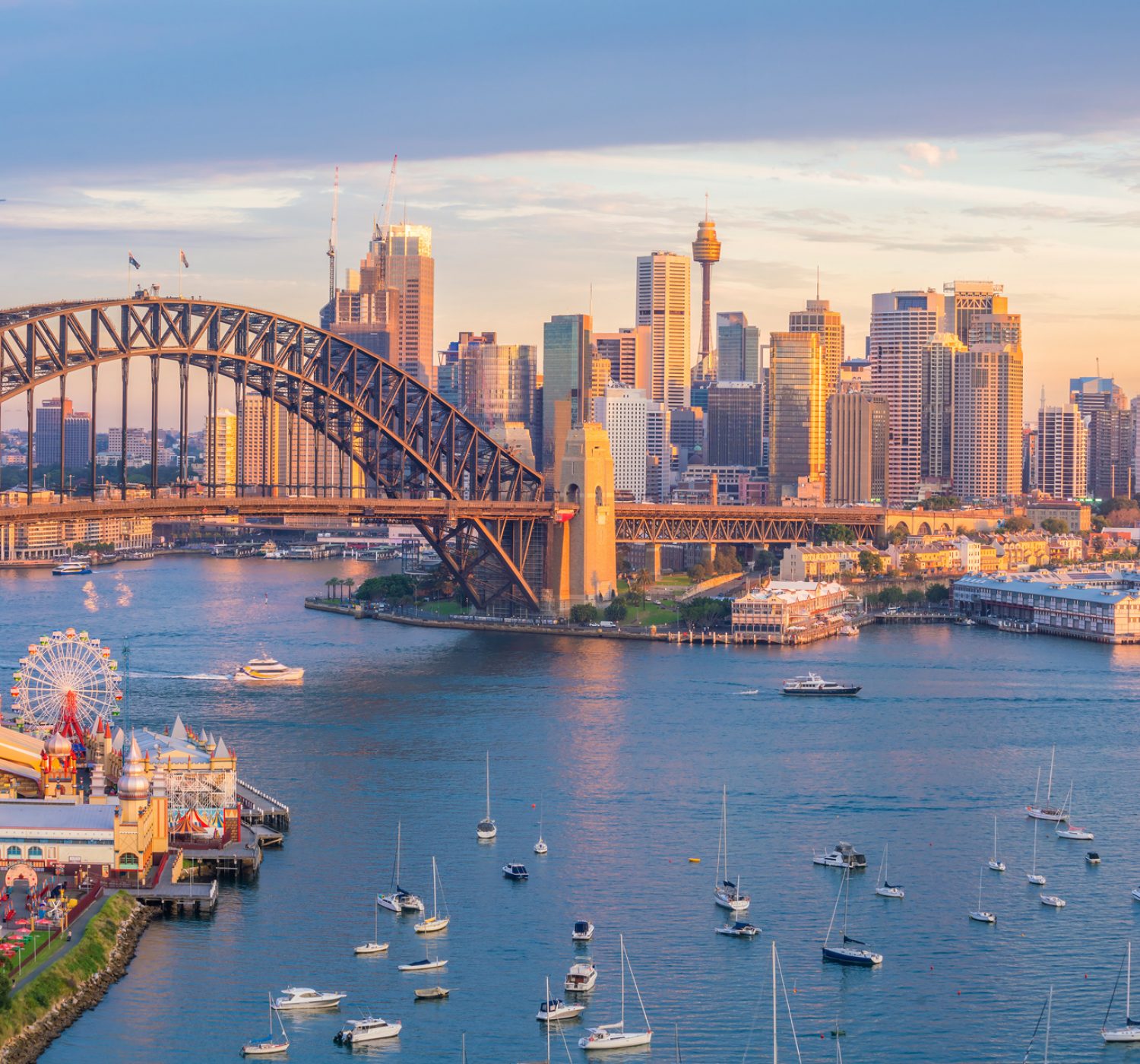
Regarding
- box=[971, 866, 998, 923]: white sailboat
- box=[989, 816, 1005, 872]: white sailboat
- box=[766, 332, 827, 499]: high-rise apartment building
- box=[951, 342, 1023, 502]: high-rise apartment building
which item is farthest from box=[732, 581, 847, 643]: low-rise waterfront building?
box=[951, 342, 1023, 502]: high-rise apartment building

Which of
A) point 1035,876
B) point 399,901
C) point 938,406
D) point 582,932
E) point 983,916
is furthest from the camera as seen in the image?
point 938,406

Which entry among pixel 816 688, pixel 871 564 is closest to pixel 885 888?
pixel 816 688

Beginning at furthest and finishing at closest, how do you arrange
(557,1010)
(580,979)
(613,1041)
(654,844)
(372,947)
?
(654,844) < (372,947) < (580,979) < (557,1010) < (613,1041)

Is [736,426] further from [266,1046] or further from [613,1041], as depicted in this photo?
[266,1046]

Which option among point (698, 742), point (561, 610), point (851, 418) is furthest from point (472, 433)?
point (851, 418)

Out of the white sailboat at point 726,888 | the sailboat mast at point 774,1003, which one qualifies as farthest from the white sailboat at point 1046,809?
the sailboat mast at point 774,1003

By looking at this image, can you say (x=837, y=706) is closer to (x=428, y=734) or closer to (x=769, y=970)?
(x=428, y=734)
